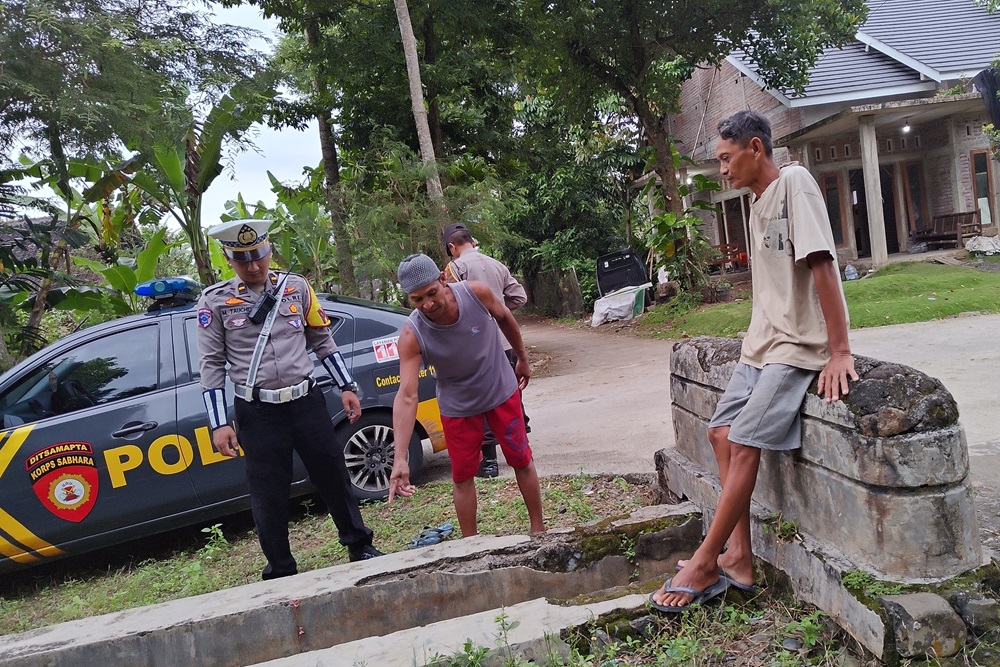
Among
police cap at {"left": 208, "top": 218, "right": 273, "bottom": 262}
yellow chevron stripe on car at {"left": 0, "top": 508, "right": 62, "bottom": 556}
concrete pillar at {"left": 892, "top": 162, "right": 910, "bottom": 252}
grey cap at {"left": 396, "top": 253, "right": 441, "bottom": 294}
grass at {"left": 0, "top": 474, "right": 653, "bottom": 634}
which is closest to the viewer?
grey cap at {"left": 396, "top": 253, "right": 441, "bottom": 294}

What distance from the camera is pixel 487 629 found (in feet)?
9.86

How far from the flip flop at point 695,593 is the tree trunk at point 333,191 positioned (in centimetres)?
859

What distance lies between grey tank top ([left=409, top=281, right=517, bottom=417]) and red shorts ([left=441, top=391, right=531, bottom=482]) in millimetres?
51

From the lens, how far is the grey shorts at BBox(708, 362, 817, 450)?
2.78 meters

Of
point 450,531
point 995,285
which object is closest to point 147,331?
point 450,531

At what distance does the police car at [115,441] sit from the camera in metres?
4.64

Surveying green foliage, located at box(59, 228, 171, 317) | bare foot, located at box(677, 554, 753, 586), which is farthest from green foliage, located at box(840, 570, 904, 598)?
green foliage, located at box(59, 228, 171, 317)

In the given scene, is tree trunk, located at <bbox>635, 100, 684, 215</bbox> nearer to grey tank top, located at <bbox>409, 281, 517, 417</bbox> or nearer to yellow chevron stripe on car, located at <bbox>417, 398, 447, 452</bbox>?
yellow chevron stripe on car, located at <bbox>417, 398, 447, 452</bbox>

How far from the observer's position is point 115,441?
474 centimetres

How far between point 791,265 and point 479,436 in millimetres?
1882

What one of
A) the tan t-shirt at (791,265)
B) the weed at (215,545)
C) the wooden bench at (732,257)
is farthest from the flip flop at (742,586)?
the wooden bench at (732,257)

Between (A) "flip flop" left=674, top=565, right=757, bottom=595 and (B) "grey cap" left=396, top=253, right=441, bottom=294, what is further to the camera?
(B) "grey cap" left=396, top=253, right=441, bottom=294

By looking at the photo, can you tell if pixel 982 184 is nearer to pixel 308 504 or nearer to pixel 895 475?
pixel 308 504

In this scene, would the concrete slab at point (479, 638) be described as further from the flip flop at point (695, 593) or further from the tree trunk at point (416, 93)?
the tree trunk at point (416, 93)
